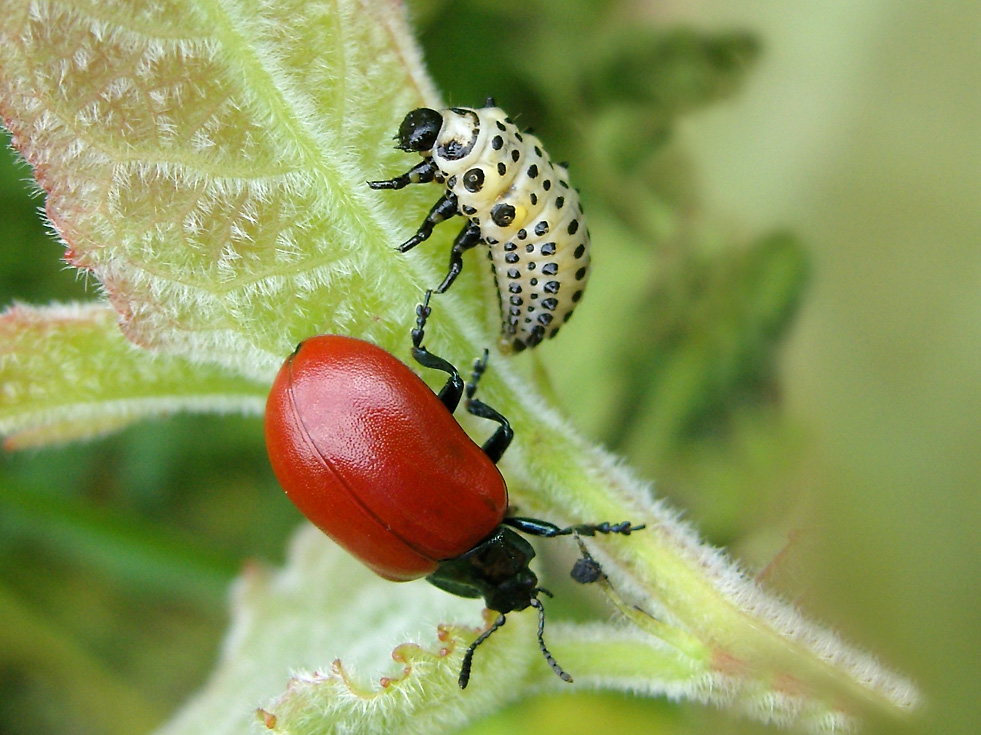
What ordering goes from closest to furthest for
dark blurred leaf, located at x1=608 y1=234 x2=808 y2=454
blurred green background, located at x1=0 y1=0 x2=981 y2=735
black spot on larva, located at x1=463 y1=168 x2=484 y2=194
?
black spot on larva, located at x1=463 y1=168 x2=484 y2=194, blurred green background, located at x1=0 y1=0 x2=981 y2=735, dark blurred leaf, located at x1=608 y1=234 x2=808 y2=454

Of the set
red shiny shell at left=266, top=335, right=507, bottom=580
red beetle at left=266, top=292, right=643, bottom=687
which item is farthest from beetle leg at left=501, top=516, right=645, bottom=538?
red shiny shell at left=266, top=335, right=507, bottom=580

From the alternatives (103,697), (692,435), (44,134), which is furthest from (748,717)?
(103,697)

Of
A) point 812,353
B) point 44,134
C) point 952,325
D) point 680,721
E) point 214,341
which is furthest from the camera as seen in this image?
point 812,353

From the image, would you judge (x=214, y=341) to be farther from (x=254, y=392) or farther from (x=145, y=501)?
(x=145, y=501)

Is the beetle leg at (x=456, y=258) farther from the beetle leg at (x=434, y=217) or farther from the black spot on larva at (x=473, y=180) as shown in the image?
the black spot on larva at (x=473, y=180)

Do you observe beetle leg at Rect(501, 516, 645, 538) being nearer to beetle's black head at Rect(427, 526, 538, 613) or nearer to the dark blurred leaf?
beetle's black head at Rect(427, 526, 538, 613)

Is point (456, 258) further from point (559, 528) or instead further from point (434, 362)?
point (559, 528)

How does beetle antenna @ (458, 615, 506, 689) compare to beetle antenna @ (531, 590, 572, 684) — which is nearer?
beetle antenna @ (458, 615, 506, 689)

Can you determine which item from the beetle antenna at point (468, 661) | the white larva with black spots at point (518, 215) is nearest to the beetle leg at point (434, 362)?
the white larva with black spots at point (518, 215)
